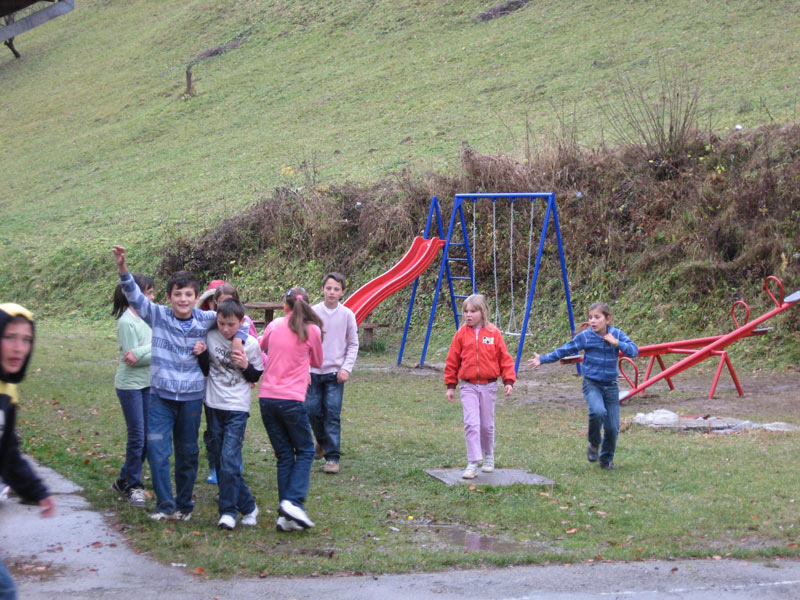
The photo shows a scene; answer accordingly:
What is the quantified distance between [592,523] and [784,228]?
11345 mm

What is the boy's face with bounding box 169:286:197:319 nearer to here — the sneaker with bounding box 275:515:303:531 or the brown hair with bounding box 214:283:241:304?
the brown hair with bounding box 214:283:241:304

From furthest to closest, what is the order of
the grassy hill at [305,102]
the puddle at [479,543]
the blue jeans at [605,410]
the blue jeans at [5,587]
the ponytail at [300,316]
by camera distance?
1. the grassy hill at [305,102]
2. the blue jeans at [605,410]
3. the ponytail at [300,316]
4. the puddle at [479,543]
5. the blue jeans at [5,587]

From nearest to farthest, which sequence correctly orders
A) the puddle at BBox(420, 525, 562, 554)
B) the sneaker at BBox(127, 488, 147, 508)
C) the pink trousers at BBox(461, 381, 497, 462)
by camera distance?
1. the puddle at BBox(420, 525, 562, 554)
2. the sneaker at BBox(127, 488, 147, 508)
3. the pink trousers at BBox(461, 381, 497, 462)

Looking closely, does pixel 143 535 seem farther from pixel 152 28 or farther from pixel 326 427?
pixel 152 28

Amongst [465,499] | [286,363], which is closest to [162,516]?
[286,363]

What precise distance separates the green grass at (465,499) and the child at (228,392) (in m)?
0.28

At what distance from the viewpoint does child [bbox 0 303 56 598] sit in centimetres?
361

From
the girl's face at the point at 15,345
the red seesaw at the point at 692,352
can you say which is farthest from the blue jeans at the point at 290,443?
the red seesaw at the point at 692,352

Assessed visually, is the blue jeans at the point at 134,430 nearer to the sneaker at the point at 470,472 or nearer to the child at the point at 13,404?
the sneaker at the point at 470,472

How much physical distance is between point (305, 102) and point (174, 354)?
3486cm

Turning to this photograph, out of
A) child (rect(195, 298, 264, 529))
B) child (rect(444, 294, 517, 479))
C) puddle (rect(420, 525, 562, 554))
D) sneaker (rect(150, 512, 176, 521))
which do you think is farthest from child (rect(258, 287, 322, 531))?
child (rect(444, 294, 517, 479))

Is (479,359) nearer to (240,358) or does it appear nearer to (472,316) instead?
(472,316)

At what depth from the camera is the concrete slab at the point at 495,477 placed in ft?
24.2

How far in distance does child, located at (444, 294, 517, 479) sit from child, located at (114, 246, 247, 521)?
2.25 metres
